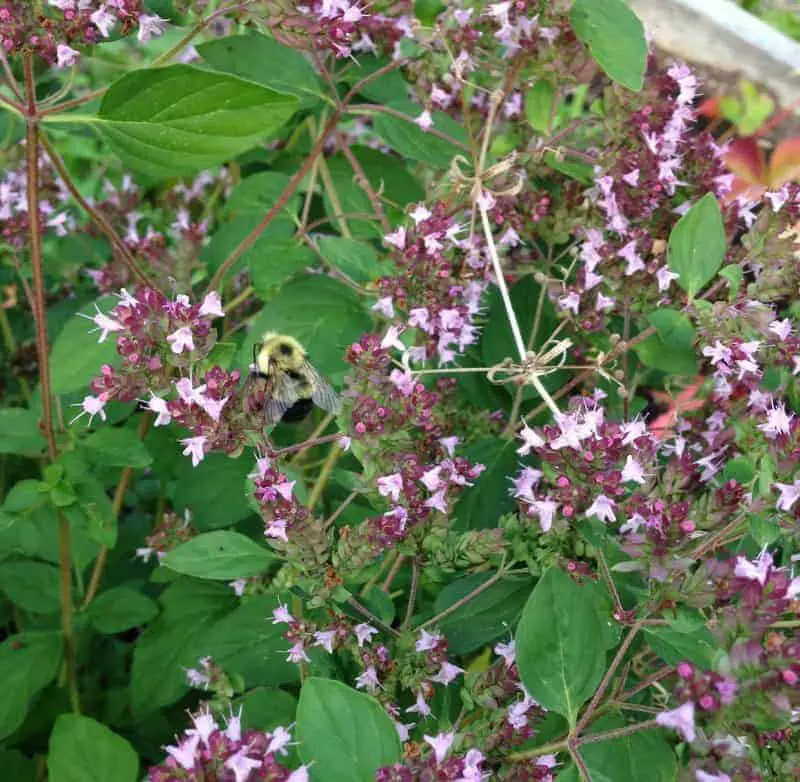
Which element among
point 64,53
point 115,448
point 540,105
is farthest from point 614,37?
point 115,448

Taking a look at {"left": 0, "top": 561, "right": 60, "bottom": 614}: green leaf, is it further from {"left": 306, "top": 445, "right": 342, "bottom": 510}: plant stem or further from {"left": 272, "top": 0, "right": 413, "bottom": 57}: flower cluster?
{"left": 272, "top": 0, "right": 413, "bottom": 57}: flower cluster

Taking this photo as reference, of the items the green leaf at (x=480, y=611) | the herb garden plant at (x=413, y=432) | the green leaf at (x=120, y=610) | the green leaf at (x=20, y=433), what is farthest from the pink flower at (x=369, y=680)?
the green leaf at (x=20, y=433)

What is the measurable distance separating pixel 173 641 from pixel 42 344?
611 mm

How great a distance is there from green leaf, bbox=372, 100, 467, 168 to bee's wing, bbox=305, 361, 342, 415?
17.6 inches

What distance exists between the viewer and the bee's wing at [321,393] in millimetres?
1473

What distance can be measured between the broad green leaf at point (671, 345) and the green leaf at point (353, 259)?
1.43ft

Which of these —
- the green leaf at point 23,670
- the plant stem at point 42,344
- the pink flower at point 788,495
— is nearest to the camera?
the pink flower at point 788,495

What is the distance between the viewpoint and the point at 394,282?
4.83 ft

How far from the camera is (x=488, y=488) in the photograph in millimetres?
1575

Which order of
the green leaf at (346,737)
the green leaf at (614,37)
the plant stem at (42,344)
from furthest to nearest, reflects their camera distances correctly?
the green leaf at (614,37) < the plant stem at (42,344) < the green leaf at (346,737)

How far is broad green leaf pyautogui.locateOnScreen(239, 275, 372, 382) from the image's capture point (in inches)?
63.7

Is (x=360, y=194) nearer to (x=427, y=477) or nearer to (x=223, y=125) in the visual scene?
(x=223, y=125)

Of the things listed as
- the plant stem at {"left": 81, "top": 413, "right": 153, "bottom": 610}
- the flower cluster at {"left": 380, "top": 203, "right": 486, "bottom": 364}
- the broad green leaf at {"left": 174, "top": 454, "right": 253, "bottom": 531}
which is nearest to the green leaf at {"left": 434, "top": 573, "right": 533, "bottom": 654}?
the flower cluster at {"left": 380, "top": 203, "right": 486, "bottom": 364}

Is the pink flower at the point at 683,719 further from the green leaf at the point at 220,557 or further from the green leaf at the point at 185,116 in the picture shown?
the green leaf at the point at 185,116
